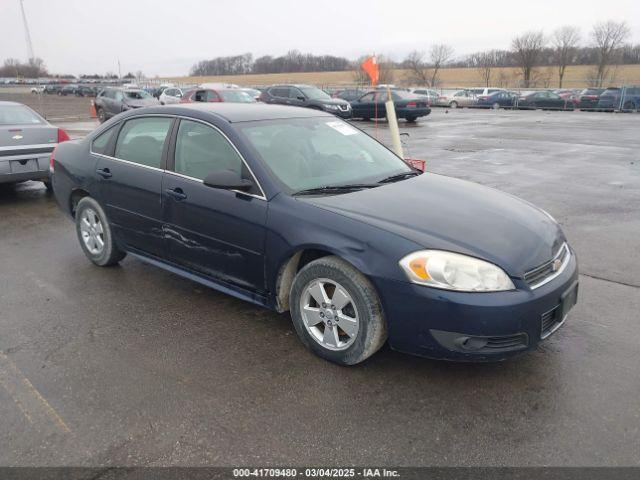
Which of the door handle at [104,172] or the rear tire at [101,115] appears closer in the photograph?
the door handle at [104,172]

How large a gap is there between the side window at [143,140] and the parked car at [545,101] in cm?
3426

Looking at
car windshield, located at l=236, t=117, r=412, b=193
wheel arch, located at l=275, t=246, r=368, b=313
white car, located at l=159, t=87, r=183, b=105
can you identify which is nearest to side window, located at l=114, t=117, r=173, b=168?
car windshield, located at l=236, t=117, r=412, b=193

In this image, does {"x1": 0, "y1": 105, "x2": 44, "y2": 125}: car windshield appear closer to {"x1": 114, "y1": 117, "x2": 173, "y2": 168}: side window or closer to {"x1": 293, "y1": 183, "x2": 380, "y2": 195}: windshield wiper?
{"x1": 114, "y1": 117, "x2": 173, "y2": 168}: side window

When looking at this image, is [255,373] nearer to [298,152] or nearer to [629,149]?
[298,152]

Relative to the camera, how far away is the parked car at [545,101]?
33631mm

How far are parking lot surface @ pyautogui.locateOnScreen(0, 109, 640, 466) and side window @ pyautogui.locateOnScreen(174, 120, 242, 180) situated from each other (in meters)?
1.12

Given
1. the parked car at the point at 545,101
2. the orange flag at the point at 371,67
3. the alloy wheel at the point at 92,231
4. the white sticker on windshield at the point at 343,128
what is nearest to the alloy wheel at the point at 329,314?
the white sticker on windshield at the point at 343,128

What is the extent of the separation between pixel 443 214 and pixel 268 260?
1.19 metres

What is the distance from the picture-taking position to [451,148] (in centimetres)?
1444

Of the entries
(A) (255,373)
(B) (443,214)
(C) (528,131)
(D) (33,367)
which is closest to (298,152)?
(B) (443,214)

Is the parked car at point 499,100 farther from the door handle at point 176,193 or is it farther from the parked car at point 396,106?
the door handle at point 176,193

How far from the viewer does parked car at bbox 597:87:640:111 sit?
1217 inches

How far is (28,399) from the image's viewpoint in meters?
3.09

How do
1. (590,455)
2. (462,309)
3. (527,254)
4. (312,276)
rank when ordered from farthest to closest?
(312,276)
(527,254)
(462,309)
(590,455)
